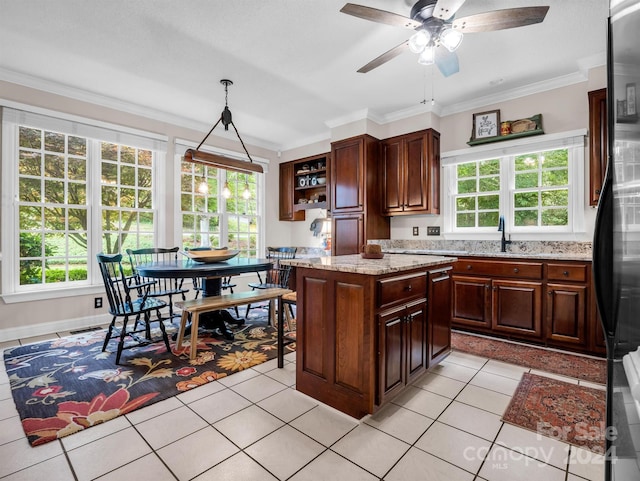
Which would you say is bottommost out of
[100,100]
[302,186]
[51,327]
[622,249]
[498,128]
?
[51,327]

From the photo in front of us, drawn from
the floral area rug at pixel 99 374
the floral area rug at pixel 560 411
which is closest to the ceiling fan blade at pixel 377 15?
the floral area rug at pixel 560 411

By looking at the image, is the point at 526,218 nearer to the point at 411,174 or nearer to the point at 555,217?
the point at 555,217

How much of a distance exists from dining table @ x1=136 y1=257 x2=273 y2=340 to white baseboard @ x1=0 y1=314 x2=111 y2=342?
1.16 m

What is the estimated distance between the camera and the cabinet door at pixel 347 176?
15.0ft

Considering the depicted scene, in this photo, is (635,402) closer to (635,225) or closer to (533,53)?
(635,225)

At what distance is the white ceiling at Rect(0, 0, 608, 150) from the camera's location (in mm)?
2490

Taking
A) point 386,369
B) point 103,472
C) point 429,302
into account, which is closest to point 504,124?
point 429,302

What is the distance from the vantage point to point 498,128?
394 cm

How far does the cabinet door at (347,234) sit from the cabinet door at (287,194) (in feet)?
3.94

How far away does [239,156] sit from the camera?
18.1ft

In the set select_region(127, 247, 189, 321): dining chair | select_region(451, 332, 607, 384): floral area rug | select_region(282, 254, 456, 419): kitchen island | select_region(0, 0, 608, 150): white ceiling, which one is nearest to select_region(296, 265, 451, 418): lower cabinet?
select_region(282, 254, 456, 419): kitchen island

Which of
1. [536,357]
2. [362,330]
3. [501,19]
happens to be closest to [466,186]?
[536,357]

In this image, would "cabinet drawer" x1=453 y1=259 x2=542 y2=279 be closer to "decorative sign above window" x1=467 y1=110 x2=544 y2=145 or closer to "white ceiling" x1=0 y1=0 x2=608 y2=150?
"decorative sign above window" x1=467 y1=110 x2=544 y2=145

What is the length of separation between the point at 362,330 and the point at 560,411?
1.41 metres
